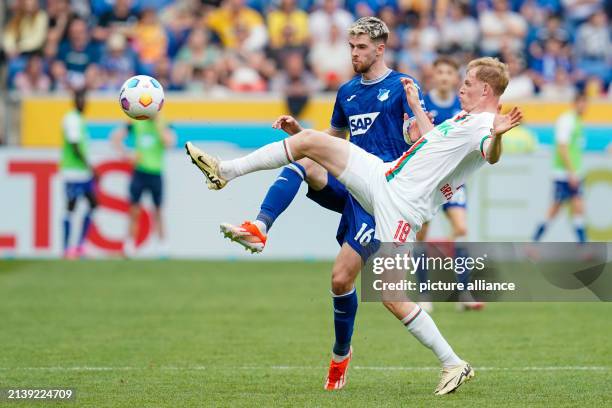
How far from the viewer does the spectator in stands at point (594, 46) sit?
22.0m

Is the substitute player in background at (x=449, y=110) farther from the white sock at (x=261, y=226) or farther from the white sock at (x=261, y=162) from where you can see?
the white sock at (x=261, y=162)

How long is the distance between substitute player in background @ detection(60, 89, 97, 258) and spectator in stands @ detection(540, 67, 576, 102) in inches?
309

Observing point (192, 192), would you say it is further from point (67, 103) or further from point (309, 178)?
point (309, 178)

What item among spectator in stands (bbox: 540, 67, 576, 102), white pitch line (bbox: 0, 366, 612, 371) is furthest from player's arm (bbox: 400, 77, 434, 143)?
spectator in stands (bbox: 540, 67, 576, 102)

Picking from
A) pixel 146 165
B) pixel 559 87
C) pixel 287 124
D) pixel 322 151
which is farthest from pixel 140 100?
pixel 559 87

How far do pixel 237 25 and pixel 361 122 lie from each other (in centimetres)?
1408

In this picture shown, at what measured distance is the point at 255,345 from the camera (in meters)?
10.2

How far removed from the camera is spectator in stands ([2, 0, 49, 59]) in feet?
71.0

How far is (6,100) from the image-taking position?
2000cm

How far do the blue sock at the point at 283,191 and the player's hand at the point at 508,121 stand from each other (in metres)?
1.65

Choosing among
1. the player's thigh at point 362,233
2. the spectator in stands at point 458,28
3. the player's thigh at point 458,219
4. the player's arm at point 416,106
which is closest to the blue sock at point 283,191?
the player's thigh at point 362,233

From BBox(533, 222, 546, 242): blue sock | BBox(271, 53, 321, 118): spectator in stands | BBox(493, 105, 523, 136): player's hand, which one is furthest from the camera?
BBox(271, 53, 321, 118): spectator in stands

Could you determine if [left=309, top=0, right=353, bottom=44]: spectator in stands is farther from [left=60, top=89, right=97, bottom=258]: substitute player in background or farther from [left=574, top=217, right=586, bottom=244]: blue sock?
[left=574, top=217, right=586, bottom=244]: blue sock

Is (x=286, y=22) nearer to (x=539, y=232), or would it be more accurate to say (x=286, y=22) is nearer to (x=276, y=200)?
(x=539, y=232)
